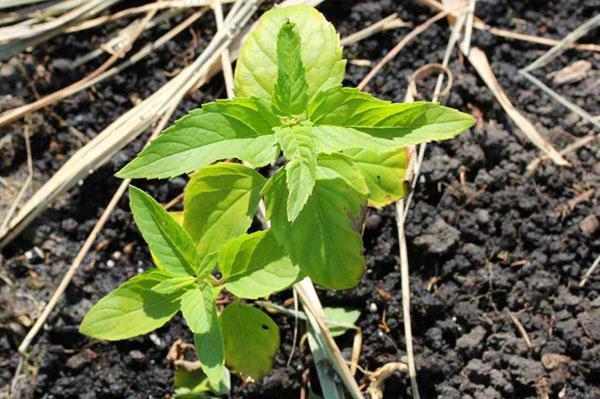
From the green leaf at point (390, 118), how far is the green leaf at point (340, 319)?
85cm

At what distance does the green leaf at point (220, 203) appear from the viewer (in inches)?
90.4

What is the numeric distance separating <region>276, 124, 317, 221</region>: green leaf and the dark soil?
83 cm

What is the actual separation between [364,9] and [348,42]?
165mm

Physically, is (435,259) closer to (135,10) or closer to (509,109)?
(509,109)

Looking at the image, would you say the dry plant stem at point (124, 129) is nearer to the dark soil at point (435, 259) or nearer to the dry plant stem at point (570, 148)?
the dark soil at point (435, 259)

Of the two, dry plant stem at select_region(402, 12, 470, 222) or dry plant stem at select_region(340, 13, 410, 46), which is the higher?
dry plant stem at select_region(340, 13, 410, 46)

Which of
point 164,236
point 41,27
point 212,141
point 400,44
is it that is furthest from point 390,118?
point 41,27

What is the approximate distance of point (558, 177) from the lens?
2805mm

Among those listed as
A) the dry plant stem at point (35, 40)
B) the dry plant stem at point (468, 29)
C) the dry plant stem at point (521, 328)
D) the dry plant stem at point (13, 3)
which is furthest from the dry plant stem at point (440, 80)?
the dry plant stem at point (13, 3)

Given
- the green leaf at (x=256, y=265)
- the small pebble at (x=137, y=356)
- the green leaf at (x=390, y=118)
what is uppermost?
the green leaf at (x=390, y=118)

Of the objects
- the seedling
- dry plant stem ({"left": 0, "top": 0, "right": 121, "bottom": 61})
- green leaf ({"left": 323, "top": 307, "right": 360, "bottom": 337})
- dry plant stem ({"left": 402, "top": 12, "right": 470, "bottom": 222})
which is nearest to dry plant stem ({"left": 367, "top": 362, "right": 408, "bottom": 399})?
green leaf ({"left": 323, "top": 307, "right": 360, "bottom": 337})

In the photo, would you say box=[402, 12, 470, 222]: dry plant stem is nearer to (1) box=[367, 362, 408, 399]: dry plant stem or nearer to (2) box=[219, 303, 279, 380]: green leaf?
(1) box=[367, 362, 408, 399]: dry plant stem

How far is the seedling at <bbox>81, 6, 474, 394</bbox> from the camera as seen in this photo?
6.52ft

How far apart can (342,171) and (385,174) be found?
0.70ft
